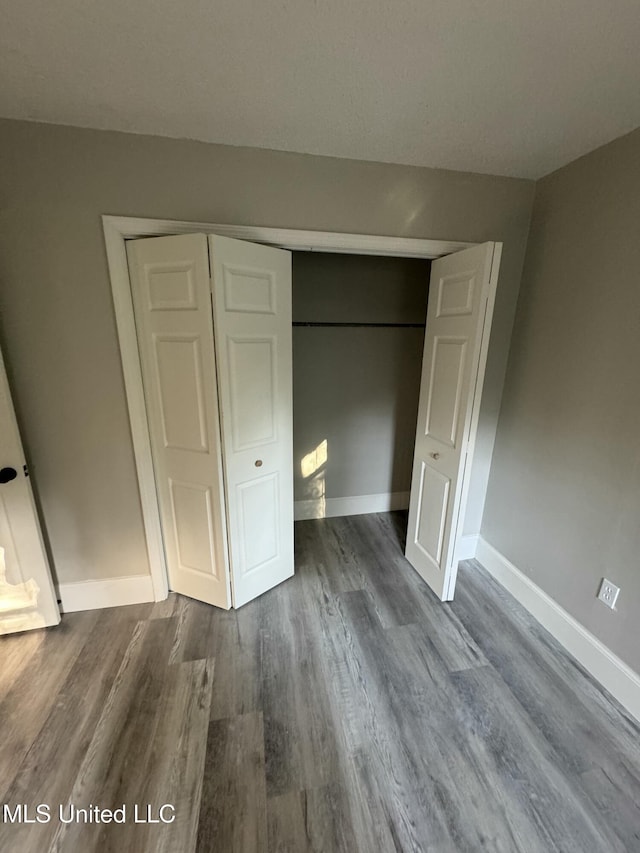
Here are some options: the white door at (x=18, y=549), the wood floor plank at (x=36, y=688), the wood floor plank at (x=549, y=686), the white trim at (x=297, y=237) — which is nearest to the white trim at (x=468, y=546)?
the wood floor plank at (x=549, y=686)

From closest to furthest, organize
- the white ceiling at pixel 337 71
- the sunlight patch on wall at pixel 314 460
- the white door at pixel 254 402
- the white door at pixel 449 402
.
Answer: the white ceiling at pixel 337 71 < the white door at pixel 254 402 < the white door at pixel 449 402 < the sunlight patch on wall at pixel 314 460

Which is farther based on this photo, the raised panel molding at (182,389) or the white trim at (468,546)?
the white trim at (468,546)

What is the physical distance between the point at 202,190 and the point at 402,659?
2.53m

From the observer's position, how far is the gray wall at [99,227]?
153cm

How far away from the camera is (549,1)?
924 mm

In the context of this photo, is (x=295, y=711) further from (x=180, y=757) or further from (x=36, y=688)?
(x=36, y=688)

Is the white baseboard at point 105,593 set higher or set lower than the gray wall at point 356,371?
lower

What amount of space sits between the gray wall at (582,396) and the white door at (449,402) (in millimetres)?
442

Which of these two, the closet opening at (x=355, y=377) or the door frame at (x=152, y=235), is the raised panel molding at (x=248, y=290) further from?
the closet opening at (x=355, y=377)

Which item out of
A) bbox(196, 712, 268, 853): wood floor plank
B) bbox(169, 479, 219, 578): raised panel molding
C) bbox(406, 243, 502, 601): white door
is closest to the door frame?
bbox(169, 479, 219, 578): raised panel molding

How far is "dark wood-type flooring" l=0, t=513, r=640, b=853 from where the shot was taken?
1.17 metres

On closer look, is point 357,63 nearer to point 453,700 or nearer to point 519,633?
point 453,700

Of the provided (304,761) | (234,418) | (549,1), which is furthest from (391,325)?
(304,761)

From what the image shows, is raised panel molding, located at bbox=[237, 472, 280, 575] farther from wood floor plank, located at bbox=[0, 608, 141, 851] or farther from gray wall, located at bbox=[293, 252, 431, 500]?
gray wall, located at bbox=[293, 252, 431, 500]
